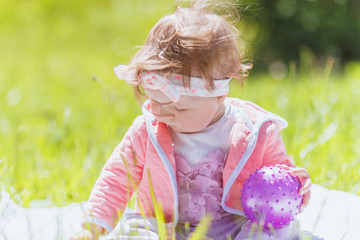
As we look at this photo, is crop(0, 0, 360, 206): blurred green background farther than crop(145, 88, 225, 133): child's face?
Yes

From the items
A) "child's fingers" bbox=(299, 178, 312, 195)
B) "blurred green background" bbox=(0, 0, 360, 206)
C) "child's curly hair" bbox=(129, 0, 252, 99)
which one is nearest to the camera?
"child's curly hair" bbox=(129, 0, 252, 99)

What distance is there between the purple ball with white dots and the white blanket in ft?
0.74

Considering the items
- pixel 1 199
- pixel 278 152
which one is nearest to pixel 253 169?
pixel 278 152

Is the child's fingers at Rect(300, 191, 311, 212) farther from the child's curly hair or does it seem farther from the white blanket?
the child's curly hair

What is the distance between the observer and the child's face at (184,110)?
86.9 inches

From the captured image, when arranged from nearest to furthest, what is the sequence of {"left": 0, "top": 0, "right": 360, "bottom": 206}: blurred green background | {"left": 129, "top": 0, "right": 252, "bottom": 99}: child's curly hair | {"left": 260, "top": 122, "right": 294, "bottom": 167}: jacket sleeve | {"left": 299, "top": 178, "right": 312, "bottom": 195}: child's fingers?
{"left": 129, "top": 0, "right": 252, "bottom": 99}: child's curly hair < {"left": 299, "top": 178, "right": 312, "bottom": 195}: child's fingers < {"left": 260, "top": 122, "right": 294, "bottom": 167}: jacket sleeve < {"left": 0, "top": 0, "right": 360, "bottom": 206}: blurred green background

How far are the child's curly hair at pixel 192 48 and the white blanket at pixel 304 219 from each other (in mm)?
756

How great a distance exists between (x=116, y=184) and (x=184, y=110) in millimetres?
451

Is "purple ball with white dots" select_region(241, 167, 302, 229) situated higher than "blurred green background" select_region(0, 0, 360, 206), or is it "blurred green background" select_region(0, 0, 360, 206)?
"purple ball with white dots" select_region(241, 167, 302, 229)

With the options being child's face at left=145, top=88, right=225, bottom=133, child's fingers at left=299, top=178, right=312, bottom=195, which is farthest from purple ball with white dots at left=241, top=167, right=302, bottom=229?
child's face at left=145, top=88, right=225, bottom=133

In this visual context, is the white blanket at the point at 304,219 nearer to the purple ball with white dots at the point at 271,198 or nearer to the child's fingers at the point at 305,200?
the child's fingers at the point at 305,200

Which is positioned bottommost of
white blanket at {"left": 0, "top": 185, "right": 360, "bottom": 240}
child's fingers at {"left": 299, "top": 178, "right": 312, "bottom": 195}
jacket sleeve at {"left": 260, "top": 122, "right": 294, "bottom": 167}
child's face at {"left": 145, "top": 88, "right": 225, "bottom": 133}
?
white blanket at {"left": 0, "top": 185, "right": 360, "bottom": 240}

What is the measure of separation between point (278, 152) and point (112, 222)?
75 centimetres

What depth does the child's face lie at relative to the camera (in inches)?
86.9
